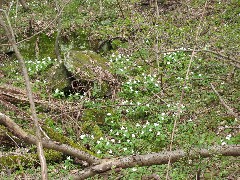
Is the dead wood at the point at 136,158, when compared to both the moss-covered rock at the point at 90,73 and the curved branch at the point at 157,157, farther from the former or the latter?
the moss-covered rock at the point at 90,73

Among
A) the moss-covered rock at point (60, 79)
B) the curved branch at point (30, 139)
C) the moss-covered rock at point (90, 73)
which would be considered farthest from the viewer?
the moss-covered rock at point (60, 79)

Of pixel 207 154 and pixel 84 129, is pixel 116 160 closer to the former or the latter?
pixel 207 154

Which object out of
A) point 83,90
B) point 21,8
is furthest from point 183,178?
point 21,8

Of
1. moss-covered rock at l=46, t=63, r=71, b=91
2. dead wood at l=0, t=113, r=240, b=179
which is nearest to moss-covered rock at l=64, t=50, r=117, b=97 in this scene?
moss-covered rock at l=46, t=63, r=71, b=91

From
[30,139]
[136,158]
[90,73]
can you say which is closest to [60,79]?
[90,73]

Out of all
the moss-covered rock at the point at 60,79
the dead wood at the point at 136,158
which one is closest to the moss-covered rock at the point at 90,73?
the moss-covered rock at the point at 60,79

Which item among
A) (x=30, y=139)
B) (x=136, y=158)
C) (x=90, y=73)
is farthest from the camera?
(x=90, y=73)

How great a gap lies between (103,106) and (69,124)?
974 millimetres

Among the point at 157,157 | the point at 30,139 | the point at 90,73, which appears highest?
the point at 90,73

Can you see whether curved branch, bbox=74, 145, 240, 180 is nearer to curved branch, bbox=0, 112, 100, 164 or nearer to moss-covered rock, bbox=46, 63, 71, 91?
curved branch, bbox=0, 112, 100, 164

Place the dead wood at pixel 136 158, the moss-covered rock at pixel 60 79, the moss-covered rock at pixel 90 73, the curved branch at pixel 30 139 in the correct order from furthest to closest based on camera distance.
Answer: the moss-covered rock at pixel 60 79
the moss-covered rock at pixel 90 73
the dead wood at pixel 136 158
the curved branch at pixel 30 139

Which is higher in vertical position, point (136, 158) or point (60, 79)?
point (60, 79)

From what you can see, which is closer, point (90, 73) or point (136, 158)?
point (136, 158)

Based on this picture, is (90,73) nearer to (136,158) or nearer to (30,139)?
(136,158)
